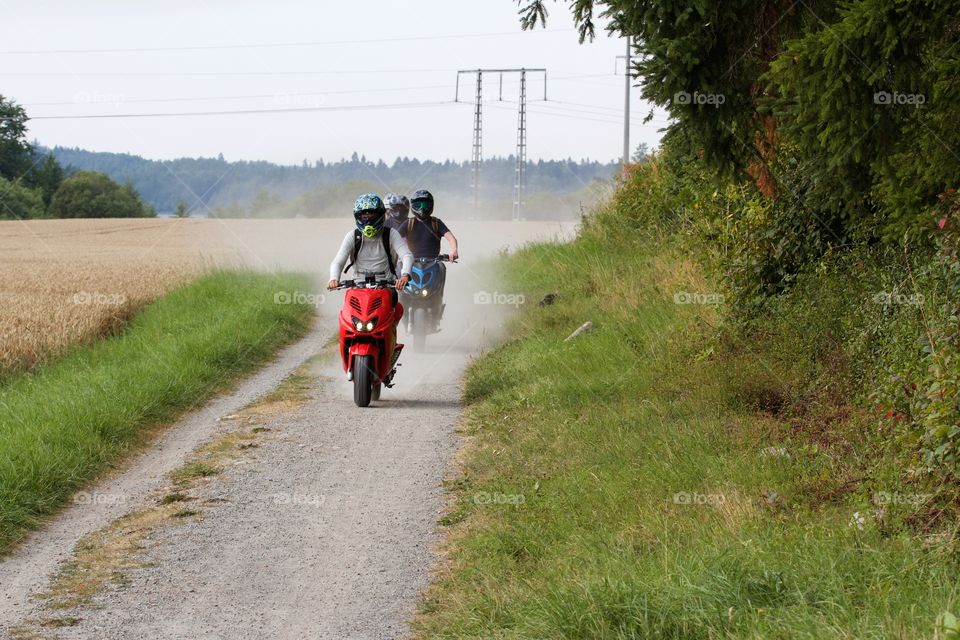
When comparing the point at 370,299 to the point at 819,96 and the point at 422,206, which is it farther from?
the point at 819,96

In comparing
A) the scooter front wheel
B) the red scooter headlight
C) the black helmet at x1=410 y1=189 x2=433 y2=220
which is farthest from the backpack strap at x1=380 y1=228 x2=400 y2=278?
the black helmet at x1=410 y1=189 x2=433 y2=220

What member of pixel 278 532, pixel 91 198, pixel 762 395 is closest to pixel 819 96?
pixel 762 395

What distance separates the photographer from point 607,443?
8.84 meters

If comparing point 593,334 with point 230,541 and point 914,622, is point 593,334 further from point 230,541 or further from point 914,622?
point 914,622

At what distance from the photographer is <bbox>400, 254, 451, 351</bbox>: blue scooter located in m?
15.5

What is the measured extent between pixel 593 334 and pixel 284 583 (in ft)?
27.7

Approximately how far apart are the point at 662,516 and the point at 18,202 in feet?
295

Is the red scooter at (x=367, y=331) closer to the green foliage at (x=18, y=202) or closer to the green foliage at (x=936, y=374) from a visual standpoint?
the green foliage at (x=936, y=374)

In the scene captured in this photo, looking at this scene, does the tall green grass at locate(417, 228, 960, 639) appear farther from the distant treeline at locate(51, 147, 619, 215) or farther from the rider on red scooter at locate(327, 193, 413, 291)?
the distant treeline at locate(51, 147, 619, 215)

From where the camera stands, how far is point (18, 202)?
87.6 m

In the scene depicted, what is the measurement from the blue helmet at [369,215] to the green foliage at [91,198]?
299 feet

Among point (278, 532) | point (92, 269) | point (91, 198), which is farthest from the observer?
point (91, 198)

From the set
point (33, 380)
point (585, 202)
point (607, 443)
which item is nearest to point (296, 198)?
point (585, 202)

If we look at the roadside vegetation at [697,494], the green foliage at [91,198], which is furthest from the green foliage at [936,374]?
the green foliage at [91,198]
